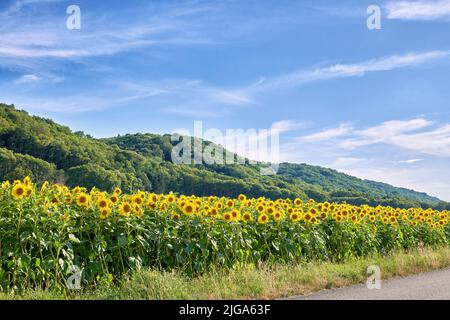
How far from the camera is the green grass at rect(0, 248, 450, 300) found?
23.0 feet

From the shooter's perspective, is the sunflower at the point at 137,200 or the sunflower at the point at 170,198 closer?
the sunflower at the point at 137,200

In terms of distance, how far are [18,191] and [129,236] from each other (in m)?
1.76

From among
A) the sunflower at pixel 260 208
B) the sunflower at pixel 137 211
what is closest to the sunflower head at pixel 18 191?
the sunflower at pixel 137 211

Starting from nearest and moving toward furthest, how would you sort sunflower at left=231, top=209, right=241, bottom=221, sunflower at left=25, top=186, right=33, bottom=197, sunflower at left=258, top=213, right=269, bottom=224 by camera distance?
1. sunflower at left=25, top=186, right=33, bottom=197
2. sunflower at left=231, top=209, right=241, bottom=221
3. sunflower at left=258, top=213, right=269, bottom=224

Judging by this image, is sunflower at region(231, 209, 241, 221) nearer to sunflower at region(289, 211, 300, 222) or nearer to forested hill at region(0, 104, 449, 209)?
sunflower at region(289, 211, 300, 222)

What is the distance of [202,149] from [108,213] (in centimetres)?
18335

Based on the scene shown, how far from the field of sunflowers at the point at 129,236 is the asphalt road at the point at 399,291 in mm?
1710

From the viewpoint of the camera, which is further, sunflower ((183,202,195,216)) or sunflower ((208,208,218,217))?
sunflower ((208,208,218,217))

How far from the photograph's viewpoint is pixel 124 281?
7641 mm

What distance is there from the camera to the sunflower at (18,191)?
7676 millimetres

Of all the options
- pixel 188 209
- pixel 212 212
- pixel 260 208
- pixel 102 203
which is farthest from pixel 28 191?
pixel 260 208

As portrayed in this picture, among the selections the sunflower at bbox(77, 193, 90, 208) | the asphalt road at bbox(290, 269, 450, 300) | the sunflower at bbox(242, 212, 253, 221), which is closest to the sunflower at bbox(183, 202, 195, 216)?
the sunflower at bbox(242, 212, 253, 221)
